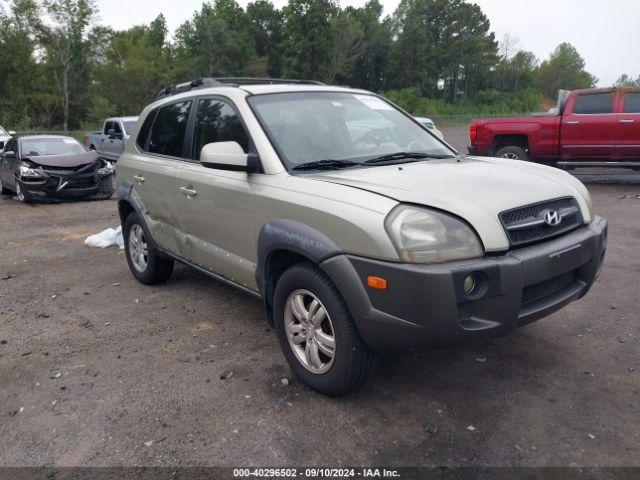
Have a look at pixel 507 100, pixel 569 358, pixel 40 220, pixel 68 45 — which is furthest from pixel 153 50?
pixel 569 358

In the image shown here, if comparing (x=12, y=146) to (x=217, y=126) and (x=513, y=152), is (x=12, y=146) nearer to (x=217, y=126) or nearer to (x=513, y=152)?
(x=217, y=126)

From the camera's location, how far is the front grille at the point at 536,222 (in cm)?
291

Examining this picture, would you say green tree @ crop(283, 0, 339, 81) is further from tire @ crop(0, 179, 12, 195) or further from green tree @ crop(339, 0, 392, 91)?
tire @ crop(0, 179, 12, 195)

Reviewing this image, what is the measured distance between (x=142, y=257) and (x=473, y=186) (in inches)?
141

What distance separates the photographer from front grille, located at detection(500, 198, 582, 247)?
2906mm

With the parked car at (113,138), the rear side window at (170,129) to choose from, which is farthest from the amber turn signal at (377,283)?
the parked car at (113,138)

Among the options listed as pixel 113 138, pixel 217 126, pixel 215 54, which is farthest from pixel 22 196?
pixel 215 54

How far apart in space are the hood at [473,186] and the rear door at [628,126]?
7879 millimetres

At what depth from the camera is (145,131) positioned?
17.6 ft

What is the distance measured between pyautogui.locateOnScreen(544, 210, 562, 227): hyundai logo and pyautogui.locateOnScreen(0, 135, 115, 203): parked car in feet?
34.1

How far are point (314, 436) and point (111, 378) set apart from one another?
1513 millimetres

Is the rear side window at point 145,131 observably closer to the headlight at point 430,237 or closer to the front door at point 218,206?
the front door at point 218,206

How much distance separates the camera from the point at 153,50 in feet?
173

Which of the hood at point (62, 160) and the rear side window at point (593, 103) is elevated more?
the rear side window at point (593, 103)
